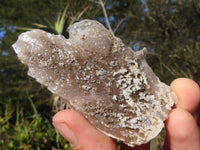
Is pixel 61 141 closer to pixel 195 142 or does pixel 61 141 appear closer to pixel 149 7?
pixel 195 142

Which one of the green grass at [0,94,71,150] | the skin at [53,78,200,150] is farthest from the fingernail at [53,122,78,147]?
the green grass at [0,94,71,150]

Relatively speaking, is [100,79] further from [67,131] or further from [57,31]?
[57,31]

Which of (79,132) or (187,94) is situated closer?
(79,132)

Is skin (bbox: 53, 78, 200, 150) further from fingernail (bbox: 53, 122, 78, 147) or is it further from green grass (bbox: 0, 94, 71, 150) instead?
green grass (bbox: 0, 94, 71, 150)

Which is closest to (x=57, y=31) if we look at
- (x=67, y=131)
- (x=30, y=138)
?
(x=30, y=138)

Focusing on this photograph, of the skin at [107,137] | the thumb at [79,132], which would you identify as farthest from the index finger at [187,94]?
the thumb at [79,132]

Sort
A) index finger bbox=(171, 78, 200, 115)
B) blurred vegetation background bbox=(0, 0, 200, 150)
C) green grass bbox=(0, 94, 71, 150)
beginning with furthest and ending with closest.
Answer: blurred vegetation background bbox=(0, 0, 200, 150), green grass bbox=(0, 94, 71, 150), index finger bbox=(171, 78, 200, 115)

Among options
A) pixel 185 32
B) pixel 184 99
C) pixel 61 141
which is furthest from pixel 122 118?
pixel 185 32
